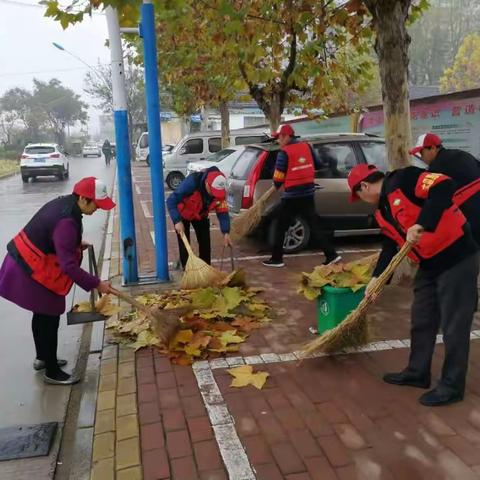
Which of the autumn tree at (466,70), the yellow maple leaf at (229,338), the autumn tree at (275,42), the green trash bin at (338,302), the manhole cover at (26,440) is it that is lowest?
the manhole cover at (26,440)

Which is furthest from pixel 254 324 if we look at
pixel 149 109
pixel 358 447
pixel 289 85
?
pixel 289 85

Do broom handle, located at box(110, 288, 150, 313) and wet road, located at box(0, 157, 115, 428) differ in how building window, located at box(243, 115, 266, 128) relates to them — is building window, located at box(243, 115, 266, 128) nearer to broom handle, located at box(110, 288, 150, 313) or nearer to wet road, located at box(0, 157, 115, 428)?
wet road, located at box(0, 157, 115, 428)

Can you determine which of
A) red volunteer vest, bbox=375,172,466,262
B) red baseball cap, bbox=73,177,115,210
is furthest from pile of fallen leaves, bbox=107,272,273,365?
red volunteer vest, bbox=375,172,466,262

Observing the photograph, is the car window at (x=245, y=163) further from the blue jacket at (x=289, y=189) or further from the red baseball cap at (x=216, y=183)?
the red baseball cap at (x=216, y=183)

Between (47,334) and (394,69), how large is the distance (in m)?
4.12

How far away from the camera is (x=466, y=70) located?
4231 cm

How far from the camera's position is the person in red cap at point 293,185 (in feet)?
21.9

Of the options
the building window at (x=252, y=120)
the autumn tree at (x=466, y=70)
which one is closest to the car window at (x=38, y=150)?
the building window at (x=252, y=120)

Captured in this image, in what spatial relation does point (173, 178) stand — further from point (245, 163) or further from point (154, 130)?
point (154, 130)

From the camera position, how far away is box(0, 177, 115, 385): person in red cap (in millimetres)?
3787

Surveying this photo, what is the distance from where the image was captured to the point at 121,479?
296 cm

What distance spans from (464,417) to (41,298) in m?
2.95

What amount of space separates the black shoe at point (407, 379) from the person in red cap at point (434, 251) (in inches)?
5.5

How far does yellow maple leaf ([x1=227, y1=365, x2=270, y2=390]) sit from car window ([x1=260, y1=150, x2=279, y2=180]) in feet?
12.9
